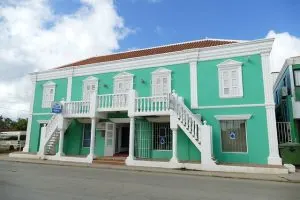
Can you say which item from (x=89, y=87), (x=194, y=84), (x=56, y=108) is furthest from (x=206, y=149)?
(x=56, y=108)

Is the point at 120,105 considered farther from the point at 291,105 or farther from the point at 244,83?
the point at 291,105

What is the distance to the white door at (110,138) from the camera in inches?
653

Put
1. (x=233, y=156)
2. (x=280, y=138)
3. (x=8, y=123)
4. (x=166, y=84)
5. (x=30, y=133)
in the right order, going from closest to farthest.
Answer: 1. (x=233, y=156)
2. (x=280, y=138)
3. (x=166, y=84)
4. (x=30, y=133)
5. (x=8, y=123)

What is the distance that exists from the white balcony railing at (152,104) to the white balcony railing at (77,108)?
12.0ft

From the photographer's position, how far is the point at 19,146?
2653 cm

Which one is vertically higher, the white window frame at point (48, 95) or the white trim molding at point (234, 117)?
the white window frame at point (48, 95)

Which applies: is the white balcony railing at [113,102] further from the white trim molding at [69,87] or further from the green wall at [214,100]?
the white trim molding at [69,87]

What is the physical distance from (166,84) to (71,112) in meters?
6.84

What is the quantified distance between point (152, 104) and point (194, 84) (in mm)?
2954

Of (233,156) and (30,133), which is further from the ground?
(30,133)

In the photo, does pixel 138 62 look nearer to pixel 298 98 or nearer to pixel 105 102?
pixel 105 102

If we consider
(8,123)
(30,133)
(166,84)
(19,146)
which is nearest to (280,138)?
(166,84)

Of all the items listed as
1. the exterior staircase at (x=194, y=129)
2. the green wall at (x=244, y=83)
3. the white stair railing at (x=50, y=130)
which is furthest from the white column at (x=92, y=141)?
the green wall at (x=244, y=83)

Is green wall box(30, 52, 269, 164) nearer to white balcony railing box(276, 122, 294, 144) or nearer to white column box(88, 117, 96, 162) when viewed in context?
white column box(88, 117, 96, 162)
